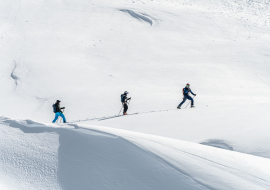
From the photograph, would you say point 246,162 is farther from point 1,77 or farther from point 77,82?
point 1,77

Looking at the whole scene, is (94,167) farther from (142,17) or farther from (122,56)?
(142,17)

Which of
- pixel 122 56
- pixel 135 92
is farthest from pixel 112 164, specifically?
pixel 122 56

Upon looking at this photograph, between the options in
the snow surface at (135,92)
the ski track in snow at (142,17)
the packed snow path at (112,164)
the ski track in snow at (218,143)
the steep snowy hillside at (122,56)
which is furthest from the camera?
the ski track in snow at (142,17)

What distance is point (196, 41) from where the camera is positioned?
A: 30.4 meters

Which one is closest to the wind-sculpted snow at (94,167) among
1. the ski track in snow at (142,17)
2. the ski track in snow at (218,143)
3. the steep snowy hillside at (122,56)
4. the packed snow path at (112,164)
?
the packed snow path at (112,164)

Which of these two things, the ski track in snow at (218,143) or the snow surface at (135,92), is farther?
the ski track in snow at (218,143)

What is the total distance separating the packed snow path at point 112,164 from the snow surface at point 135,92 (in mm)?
14

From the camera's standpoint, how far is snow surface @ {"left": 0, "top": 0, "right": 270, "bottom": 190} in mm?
3127

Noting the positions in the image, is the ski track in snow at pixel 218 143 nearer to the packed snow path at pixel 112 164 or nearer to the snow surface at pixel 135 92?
the snow surface at pixel 135 92

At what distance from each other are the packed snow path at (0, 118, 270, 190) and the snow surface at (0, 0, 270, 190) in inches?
0.5

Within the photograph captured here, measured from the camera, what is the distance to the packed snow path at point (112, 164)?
2.86 metres

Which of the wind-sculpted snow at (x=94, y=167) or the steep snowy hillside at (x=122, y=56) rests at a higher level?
the steep snowy hillside at (x=122, y=56)

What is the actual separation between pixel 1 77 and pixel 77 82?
6.43 m

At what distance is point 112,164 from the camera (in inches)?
124
